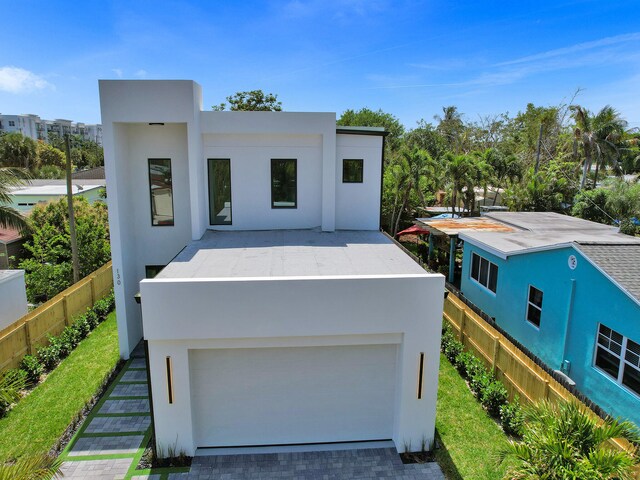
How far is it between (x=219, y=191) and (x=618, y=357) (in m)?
11.7

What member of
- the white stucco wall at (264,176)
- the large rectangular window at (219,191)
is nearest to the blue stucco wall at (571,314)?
the white stucco wall at (264,176)

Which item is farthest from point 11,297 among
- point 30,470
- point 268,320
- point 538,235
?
point 538,235

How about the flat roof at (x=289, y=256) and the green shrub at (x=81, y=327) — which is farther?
the green shrub at (x=81, y=327)

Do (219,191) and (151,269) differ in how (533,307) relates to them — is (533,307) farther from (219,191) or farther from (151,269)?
(151,269)

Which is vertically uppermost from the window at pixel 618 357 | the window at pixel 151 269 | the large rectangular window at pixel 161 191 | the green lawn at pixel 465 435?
the large rectangular window at pixel 161 191

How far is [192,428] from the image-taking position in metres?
8.88

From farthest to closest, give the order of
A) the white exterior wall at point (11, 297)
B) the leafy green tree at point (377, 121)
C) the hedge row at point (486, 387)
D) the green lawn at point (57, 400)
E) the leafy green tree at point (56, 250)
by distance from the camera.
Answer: the leafy green tree at point (377, 121) → the leafy green tree at point (56, 250) → the white exterior wall at point (11, 297) → the hedge row at point (486, 387) → the green lawn at point (57, 400)

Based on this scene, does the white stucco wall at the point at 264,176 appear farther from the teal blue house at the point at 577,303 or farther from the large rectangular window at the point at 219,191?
the teal blue house at the point at 577,303

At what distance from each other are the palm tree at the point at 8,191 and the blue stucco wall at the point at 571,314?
64.3ft

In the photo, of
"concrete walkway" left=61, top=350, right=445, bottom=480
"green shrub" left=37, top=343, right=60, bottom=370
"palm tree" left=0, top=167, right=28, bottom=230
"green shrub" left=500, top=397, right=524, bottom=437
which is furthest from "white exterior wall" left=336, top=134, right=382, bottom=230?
"palm tree" left=0, top=167, right=28, bottom=230

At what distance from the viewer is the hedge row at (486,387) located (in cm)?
983

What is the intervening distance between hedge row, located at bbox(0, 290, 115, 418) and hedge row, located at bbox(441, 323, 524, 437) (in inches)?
458

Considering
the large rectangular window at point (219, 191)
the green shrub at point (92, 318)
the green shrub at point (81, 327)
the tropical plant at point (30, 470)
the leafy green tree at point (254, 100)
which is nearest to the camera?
the tropical plant at point (30, 470)

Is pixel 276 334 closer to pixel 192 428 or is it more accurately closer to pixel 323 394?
pixel 323 394
